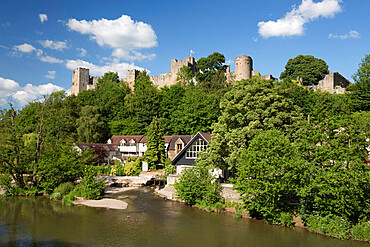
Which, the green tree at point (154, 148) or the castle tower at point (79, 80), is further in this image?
the castle tower at point (79, 80)

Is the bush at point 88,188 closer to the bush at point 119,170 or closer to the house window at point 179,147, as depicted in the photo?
the bush at point 119,170

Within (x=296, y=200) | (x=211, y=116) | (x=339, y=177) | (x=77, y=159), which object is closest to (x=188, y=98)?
(x=211, y=116)

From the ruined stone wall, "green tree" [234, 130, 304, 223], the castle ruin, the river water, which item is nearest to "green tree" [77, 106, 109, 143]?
the river water

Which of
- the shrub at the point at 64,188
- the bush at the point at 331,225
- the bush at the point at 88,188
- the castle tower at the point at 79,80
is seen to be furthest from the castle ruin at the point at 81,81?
the bush at the point at 331,225

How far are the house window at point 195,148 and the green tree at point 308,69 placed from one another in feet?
140

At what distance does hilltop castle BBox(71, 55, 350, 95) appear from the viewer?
59781mm

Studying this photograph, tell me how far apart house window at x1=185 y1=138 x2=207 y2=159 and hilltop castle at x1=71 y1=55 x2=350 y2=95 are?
27.2 m

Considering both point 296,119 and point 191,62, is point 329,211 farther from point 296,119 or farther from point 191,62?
point 191,62

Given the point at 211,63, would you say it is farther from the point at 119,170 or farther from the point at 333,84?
the point at 119,170

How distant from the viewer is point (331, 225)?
1656 cm

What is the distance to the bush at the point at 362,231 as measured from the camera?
15547mm

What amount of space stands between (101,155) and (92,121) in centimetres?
1261

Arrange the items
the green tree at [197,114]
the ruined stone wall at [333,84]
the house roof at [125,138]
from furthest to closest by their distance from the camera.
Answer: the ruined stone wall at [333,84] < the house roof at [125,138] < the green tree at [197,114]

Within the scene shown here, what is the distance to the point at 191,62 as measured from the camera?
71.4 meters
